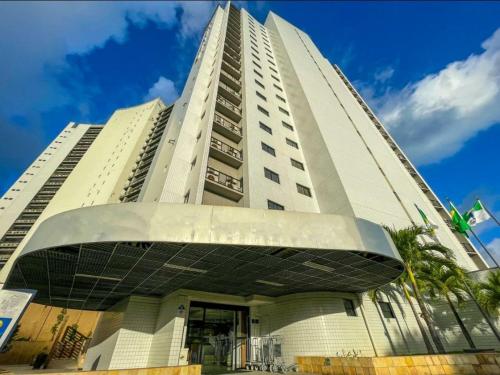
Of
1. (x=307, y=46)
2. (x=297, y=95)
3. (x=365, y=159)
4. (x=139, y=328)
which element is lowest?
(x=139, y=328)

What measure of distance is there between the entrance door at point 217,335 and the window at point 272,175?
373 inches

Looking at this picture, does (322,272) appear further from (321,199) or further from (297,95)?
(297,95)

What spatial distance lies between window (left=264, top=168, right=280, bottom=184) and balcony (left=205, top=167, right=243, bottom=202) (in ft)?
7.67

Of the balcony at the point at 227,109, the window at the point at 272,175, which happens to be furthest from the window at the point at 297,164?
the balcony at the point at 227,109

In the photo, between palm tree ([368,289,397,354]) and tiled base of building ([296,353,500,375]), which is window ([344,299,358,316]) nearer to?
palm tree ([368,289,397,354])

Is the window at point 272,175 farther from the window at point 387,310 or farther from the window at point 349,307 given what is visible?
the window at point 387,310

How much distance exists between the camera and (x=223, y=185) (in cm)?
1641

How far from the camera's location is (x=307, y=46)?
4756 cm

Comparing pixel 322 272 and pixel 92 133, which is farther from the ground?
pixel 92 133

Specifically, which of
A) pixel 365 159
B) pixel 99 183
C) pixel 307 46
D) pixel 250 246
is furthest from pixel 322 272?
pixel 307 46

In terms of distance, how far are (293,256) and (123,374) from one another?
640 centimetres

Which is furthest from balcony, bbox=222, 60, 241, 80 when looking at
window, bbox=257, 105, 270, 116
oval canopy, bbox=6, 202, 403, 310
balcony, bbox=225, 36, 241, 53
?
oval canopy, bbox=6, 202, 403, 310

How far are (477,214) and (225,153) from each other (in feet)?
66.7

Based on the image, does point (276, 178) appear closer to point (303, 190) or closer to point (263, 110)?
point (303, 190)
